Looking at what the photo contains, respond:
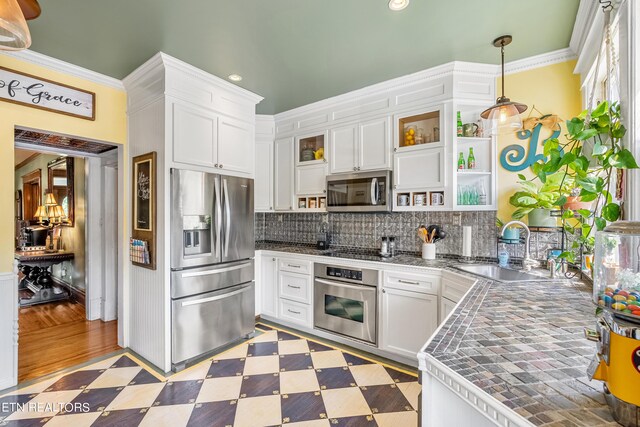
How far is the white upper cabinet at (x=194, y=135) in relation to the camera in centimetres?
257

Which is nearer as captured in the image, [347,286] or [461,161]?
[461,161]

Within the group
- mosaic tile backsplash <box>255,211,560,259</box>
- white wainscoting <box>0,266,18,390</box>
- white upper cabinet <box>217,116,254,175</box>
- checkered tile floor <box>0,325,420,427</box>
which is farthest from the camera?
white upper cabinet <box>217,116,254,175</box>

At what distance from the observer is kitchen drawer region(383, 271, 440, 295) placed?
2.48m

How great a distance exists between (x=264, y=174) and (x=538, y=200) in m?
2.96

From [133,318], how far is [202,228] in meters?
1.15

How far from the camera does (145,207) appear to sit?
2693mm

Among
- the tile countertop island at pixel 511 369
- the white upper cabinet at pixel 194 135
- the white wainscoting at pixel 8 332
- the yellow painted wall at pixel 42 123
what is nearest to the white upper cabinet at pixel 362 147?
the white upper cabinet at pixel 194 135

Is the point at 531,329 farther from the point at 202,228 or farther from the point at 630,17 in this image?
the point at 202,228

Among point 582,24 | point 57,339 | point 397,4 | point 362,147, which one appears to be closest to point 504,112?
point 582,24

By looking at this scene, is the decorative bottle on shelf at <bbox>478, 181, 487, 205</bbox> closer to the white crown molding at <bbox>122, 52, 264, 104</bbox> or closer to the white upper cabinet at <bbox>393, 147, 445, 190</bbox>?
the white upper cabinet at <bbox>393, 147, 445, 190</bbox>

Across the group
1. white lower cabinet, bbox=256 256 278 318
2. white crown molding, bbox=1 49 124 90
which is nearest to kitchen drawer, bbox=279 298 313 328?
white lower cabinet, bbox=256 256 278 318

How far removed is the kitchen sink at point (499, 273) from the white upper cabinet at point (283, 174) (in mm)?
2159

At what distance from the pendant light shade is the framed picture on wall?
1487mm

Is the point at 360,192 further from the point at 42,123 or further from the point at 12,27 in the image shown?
the point at 42,123
